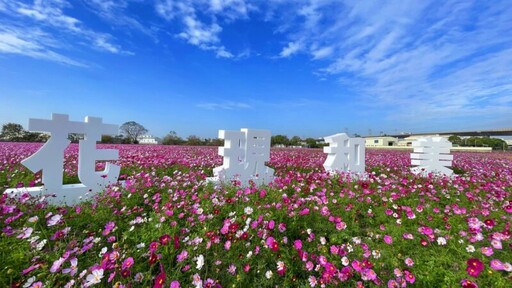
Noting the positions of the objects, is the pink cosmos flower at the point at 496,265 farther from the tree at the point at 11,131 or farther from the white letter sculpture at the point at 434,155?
the tree at the point at 11,131

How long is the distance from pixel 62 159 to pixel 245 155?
300 centimetres

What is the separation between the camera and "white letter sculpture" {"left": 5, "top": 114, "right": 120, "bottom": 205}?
3.55 meters

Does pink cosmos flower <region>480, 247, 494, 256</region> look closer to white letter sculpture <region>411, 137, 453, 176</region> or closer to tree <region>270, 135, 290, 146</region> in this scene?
white letter sculpture <region>411, 137, 453, 176</region>

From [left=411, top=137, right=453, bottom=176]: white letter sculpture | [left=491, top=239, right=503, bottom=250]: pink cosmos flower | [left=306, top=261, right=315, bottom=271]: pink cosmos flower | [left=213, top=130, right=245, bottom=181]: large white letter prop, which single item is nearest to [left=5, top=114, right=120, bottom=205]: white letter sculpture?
[left=213, top=130, right=245, bottom=181]: large white letter prop

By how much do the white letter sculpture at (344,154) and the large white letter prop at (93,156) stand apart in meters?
4.42

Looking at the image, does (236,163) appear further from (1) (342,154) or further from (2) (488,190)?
(2) (488,190)

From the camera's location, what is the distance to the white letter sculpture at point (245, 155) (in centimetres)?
500

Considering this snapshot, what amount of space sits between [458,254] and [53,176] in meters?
4.78

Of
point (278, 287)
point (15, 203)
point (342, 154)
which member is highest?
point (342, 154)

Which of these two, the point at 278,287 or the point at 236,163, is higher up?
the point at 236,163

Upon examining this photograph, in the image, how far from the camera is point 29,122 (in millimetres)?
3402

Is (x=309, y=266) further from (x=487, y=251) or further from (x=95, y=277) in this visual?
(x=95, y=277)

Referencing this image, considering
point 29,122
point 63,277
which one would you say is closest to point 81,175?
point 29,122

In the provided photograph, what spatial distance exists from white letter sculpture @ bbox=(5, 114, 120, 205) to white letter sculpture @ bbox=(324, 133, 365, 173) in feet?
14.7
